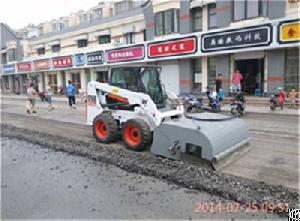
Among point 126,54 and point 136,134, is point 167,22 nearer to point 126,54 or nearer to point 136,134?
point 126,54

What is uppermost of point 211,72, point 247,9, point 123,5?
point 123,5

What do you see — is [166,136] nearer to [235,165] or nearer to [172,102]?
[235,165]

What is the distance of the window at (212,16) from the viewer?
16.9 m

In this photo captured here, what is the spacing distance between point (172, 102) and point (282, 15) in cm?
987

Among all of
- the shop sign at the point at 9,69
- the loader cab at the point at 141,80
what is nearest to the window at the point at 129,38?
the loader cab at the point at 141,80

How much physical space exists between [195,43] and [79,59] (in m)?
12.8

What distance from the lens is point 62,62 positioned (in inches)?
1072

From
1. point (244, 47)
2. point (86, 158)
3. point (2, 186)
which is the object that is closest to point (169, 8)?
point (244, 47)

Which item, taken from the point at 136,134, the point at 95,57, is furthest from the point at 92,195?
the point at 95,57

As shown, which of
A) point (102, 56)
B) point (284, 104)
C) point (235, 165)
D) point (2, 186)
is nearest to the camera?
point (2, 186)

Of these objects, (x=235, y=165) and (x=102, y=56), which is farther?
(x=102, y=56)

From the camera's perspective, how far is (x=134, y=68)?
24.0ft

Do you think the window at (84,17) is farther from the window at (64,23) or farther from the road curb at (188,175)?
the road curb at (188,175)

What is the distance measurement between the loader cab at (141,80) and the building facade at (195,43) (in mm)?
4705
